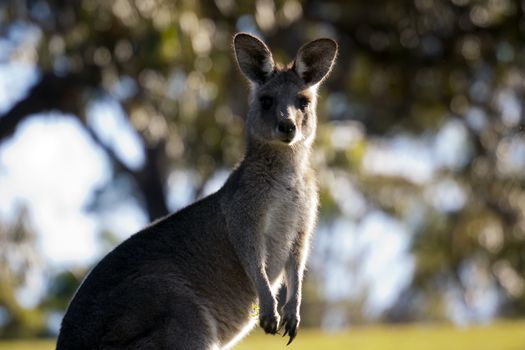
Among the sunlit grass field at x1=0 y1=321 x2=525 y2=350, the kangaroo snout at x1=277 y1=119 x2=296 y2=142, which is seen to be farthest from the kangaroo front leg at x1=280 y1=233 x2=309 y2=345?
the sunlit grass field at x1=0 y1=321 x2=525 y2=350

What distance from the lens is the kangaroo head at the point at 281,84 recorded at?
6.33m

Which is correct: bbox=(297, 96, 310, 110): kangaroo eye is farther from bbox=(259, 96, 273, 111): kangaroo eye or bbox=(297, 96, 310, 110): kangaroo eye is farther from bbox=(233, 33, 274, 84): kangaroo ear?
bbox=(233, 33, 274, 84): kangaroo ear

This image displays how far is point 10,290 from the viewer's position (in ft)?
59.6

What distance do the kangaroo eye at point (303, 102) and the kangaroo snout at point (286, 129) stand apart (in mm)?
305

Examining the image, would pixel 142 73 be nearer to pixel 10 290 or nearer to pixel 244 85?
pixel 244 85

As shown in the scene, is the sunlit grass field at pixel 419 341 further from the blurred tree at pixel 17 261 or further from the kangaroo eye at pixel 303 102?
the kangaroo eye at pixel 303 102

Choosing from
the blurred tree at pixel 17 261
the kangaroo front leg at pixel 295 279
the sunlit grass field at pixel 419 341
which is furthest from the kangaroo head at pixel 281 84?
the blurred tree at pixel 17 261

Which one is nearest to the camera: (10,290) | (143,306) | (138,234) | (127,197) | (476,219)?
(143,306)

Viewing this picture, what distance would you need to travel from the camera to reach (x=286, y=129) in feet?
20.2

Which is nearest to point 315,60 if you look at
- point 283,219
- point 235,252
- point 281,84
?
point 281,84

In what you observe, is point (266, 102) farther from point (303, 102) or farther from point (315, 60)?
point (315, 60)

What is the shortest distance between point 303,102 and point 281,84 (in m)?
0.20

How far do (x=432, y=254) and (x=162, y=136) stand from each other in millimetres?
11143

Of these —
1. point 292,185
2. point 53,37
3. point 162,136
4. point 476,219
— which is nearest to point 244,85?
point 162,136
